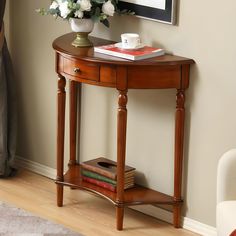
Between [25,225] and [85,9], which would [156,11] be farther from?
[25,225]

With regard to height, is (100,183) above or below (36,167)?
above

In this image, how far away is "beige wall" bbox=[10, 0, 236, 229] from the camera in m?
3.43

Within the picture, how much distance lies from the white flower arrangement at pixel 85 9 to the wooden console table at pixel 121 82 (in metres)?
0.16

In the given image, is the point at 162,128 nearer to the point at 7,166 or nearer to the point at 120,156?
the point at 120,156

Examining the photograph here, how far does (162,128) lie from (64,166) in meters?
0.80

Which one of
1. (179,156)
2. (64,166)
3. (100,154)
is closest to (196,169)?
(179,156)

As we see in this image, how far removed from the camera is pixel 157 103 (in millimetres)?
3709

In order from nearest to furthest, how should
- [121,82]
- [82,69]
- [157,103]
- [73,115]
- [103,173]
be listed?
[121,82]
[82,69]
[157,103]
[103,173]
[73,115]

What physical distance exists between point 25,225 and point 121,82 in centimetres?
86

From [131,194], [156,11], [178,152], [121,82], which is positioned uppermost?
[156,11]

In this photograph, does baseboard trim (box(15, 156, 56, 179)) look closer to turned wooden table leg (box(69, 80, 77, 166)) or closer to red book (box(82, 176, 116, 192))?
turned wooden table leg (box(69, 80, 77, 166))

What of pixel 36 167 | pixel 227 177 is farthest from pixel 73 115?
pixel 227 177

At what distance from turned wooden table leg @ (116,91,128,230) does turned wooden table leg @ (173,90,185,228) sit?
0.81 feet

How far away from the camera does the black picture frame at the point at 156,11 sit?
3520 millimetres
